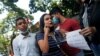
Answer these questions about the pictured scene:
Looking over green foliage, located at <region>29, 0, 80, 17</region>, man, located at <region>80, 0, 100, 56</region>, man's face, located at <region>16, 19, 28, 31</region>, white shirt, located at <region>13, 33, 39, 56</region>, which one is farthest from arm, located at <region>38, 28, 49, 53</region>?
green foliage, located at <region>29, 0, 80, 17</region>

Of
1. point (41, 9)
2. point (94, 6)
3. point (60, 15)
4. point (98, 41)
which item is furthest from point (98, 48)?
point (41, 9)

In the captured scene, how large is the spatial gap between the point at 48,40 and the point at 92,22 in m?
1.43

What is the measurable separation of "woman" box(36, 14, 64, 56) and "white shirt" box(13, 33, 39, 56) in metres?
0.38

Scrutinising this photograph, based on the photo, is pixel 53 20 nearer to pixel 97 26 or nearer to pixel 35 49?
pixel 35 49

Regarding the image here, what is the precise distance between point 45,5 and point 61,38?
63.5 ft

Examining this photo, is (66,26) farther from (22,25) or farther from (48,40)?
(22,25)

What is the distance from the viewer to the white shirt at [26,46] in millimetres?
5452

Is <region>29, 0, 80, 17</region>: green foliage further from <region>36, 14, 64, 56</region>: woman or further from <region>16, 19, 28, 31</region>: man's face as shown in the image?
<region>36, 14, 64, 56</region>: woman

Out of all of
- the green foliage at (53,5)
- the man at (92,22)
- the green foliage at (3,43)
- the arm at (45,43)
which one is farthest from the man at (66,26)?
the green foliage at (3,43)

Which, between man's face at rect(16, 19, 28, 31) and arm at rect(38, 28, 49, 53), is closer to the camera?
arm at rect(38, 28, 49, 53)

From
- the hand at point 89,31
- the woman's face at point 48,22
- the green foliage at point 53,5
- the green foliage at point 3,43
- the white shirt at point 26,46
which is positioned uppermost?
the green foliage at point 53,5

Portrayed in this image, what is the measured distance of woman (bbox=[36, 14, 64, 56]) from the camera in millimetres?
4969

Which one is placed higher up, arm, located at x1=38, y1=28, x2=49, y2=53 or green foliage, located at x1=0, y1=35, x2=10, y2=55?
arm, located at x1=38, y1=28, x2=49, y2=53

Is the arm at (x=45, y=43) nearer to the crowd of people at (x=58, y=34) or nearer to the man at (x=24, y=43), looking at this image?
the crowd of people at (x=58, y=34)
